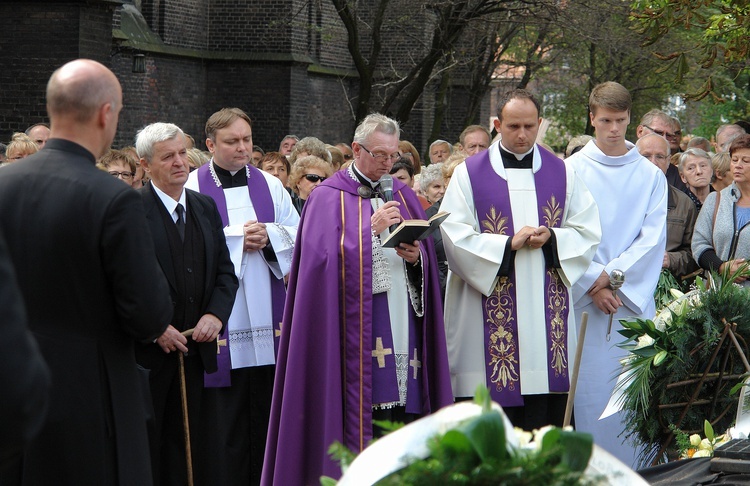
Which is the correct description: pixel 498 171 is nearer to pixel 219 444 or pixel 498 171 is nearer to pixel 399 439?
pixel 219 444

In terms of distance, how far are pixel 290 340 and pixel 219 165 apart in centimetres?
175

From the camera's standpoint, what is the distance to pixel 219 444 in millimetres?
6922

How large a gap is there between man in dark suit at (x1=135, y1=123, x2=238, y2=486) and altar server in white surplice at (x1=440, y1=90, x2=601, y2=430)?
1372mm

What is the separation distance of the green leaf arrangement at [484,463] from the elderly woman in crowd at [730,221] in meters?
6.41

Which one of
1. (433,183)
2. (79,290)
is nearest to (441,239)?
(433,183)

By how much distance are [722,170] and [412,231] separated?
4.93m

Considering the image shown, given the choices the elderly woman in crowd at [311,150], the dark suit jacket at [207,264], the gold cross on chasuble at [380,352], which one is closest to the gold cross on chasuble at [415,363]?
the gold cross on chasuble at [380,352]

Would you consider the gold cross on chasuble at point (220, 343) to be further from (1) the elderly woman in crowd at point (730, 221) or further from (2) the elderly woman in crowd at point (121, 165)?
(1) the elderly woman in crowd at point (730, 221)

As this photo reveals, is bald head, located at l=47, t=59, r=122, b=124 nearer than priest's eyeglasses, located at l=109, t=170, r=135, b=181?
Yes

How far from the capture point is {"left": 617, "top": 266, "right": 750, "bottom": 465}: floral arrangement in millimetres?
4930

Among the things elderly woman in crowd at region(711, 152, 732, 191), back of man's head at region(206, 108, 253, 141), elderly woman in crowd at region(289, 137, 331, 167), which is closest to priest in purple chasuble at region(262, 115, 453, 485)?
back of man's head at region(206, 108, 253, 141)

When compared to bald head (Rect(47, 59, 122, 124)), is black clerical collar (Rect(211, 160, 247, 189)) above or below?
below

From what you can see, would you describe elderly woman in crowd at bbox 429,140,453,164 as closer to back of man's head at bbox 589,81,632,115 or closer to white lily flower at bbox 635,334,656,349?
back of man's head at bbox 589,81,632,115

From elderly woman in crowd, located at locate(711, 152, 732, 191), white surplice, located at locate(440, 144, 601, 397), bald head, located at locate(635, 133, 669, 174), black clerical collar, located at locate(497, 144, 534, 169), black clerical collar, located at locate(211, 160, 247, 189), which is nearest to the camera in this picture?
white surplice, located at locate(440, 144, 601, 397)
